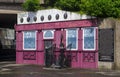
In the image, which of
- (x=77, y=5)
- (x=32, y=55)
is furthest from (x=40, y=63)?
(x=77, y=5)

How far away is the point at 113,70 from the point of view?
27.6m

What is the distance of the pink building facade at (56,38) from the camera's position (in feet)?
98.6

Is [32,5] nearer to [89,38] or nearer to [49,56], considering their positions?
[49,56]

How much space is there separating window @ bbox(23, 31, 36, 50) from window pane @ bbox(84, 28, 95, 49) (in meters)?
6.86

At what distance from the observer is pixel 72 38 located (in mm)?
31500

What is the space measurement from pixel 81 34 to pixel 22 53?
8.42m

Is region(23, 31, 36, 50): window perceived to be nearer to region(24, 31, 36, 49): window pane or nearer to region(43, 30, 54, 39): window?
region(24, 31, 36, 49): window pane

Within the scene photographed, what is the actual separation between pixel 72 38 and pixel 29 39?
607 centimetres

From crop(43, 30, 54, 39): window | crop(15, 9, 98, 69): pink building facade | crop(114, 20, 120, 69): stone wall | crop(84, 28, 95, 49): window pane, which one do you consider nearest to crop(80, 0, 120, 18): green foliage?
crop(15, 9, 98, 69): pink building facade

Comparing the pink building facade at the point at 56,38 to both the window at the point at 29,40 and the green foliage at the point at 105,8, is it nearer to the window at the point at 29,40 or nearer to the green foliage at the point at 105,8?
the window at the point at 29,40

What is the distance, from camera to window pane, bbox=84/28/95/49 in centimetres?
2977

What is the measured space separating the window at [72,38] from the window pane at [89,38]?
1.07m

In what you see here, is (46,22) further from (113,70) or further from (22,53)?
(113,70)

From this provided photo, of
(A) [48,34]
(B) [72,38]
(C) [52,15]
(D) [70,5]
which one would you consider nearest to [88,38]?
(B) [72,38]
